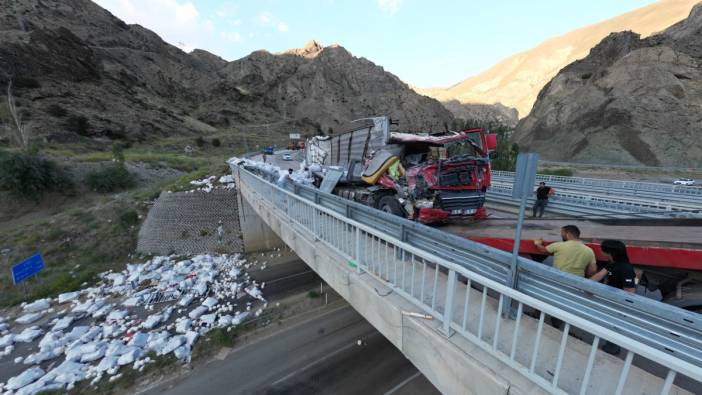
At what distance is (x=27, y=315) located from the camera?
11227 mm

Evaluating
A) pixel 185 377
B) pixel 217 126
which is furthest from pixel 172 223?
pixel 217 126

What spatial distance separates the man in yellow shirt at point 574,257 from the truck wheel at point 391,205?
10.5ft

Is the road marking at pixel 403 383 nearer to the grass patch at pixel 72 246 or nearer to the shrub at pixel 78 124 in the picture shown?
the grass patch at pixel 72 246

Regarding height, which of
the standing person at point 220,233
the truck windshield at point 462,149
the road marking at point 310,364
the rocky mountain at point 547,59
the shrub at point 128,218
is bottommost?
the road marking at point 310,364

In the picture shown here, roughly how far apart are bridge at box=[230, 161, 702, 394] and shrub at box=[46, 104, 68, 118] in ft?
175

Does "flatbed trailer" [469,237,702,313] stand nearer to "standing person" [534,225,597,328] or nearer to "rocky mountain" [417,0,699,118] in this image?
"standing person" [534,225,597,328]

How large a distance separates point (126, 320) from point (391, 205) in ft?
40.0

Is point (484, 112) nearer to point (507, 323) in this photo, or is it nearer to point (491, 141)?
point (491, 141)

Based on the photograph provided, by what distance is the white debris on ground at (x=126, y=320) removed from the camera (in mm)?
8125

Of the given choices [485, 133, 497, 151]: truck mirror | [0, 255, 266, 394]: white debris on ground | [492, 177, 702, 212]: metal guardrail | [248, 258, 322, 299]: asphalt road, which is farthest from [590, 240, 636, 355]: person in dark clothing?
[248, 258, 322, 299]: asphalt road

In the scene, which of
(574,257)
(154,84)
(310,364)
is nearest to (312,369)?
(310,364)

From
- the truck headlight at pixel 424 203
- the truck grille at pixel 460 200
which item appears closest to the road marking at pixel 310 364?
the truck headlight at pixel 424 203

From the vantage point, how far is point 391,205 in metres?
6.50

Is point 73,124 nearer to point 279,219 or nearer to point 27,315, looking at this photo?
point 27,315
